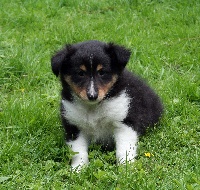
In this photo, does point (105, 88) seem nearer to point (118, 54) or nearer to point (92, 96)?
point (92, 96)

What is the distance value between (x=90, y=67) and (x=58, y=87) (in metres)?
1.99

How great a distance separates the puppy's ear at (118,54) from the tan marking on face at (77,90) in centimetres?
45

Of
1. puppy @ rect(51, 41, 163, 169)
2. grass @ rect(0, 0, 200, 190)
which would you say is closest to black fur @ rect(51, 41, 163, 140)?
puppy @ rect(51, 41, 163, 169)

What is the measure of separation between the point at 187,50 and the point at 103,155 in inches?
134

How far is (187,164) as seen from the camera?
4.65 metres

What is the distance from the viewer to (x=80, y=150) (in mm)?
4949

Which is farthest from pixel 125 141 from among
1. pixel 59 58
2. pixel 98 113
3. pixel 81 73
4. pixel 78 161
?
pixel 59 58

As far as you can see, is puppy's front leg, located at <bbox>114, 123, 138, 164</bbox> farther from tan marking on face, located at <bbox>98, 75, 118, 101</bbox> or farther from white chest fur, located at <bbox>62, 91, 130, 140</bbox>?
tan marking on face, located at <bbox>98, 75, 118, 101</bbox>

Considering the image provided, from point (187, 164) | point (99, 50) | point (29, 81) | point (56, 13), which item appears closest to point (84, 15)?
point (56, 13)

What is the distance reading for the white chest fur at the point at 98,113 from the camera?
16.2 feet

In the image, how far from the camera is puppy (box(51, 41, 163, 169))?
4.73 m

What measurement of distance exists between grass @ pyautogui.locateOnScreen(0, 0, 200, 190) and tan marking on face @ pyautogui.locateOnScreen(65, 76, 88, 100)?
565mm

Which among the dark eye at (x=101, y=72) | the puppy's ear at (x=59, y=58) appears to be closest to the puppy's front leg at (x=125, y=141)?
the dark eye at (x=101, y=72)

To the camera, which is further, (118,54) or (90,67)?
(118,54)
